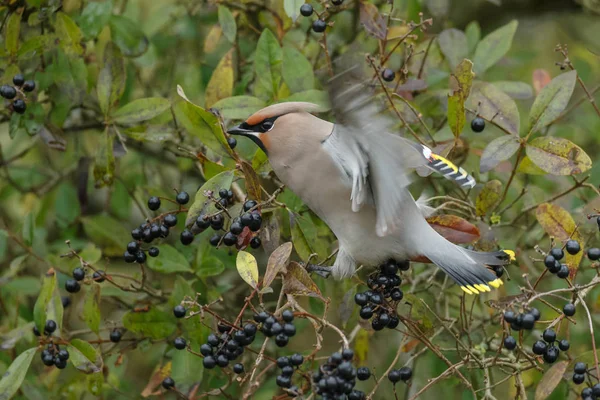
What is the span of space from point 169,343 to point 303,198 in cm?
83

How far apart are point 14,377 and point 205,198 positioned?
886 mm

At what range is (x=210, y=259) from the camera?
3.23 m

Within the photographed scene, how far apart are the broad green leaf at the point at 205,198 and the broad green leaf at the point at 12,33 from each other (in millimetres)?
1121

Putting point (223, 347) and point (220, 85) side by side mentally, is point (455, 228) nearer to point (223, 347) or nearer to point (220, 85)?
point (223, 347)

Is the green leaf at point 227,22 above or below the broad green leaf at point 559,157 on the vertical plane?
above

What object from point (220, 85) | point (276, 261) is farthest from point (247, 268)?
point (220, 85)

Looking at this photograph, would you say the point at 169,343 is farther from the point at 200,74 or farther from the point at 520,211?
the point at 520,211

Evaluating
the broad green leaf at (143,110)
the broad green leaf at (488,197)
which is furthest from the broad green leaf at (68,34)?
the broad green leaf at (488,197)

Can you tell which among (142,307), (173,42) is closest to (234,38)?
(173,42)

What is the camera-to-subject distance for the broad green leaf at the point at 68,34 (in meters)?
3.36

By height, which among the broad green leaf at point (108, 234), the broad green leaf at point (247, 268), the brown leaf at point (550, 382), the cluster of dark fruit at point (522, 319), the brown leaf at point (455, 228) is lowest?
the broad green leaf at point (108, 234)

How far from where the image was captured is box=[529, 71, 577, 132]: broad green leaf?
3.03 meters

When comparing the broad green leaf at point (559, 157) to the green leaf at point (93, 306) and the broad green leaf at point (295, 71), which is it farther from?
the green leaf at point (93, 306)

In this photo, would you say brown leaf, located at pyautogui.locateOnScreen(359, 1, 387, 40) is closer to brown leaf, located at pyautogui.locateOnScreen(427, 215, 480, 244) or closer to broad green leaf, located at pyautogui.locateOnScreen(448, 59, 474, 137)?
broad green leaf, located at pyautogui.locateOnScreen(448, 59, 474, 137)
